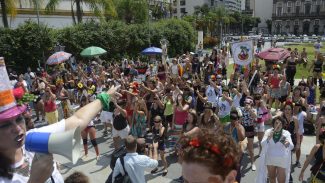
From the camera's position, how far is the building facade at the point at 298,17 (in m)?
110

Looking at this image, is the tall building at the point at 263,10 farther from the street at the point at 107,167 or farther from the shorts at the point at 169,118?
the street at the point at 107,167

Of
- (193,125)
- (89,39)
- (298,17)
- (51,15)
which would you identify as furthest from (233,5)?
(193,125)

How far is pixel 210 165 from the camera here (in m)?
1.79

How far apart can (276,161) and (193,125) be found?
232cm

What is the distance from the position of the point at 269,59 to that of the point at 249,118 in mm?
8308

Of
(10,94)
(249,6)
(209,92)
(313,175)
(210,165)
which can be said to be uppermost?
(249,6)

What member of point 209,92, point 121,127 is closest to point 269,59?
point 209,92

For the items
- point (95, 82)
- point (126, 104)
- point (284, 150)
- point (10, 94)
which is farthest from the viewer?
point (95, 82)

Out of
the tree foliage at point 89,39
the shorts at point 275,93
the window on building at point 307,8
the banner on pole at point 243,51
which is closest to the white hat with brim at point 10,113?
the banner on pole at point 243,51

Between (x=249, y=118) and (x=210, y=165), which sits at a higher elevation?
(x=210, y=165)

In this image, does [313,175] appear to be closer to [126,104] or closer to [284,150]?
[284,150]

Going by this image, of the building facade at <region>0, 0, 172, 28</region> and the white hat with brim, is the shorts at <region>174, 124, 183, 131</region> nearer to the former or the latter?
the white hat with brim

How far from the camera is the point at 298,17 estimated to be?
114 m

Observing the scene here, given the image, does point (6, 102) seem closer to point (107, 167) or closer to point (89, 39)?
point (107, 167)
